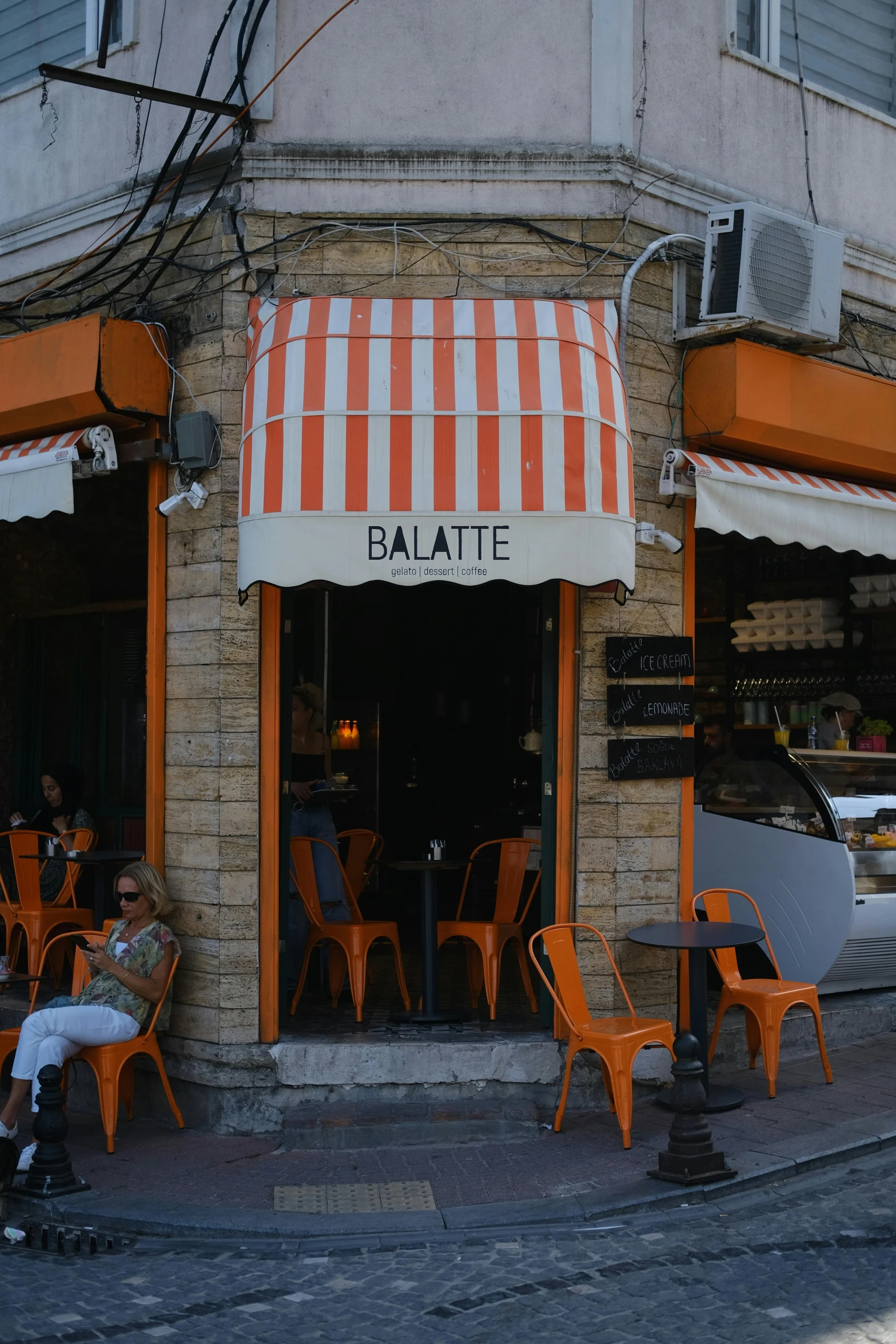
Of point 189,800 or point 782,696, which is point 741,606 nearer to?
point 782,696

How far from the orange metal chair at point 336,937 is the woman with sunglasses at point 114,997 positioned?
113 centimetres

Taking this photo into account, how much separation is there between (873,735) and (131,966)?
22.6 feet

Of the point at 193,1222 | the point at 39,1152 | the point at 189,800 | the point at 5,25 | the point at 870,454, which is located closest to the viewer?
the point at 193,1222

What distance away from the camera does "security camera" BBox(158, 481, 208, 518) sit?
23.9ft

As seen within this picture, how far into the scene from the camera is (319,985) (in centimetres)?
902

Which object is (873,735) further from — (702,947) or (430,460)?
(430,460)

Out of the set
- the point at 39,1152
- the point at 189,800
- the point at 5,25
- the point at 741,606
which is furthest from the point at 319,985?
the point at 5,25

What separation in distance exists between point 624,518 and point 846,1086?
348 cm

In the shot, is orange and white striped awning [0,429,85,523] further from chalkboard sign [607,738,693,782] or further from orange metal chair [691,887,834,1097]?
orange metal chair [691,887,834,1097]

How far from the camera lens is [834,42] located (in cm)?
942

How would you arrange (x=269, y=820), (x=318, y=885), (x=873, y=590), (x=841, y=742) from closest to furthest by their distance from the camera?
(x=269, y=820), (x=318, y=885), (x=841, y=742), (x=873, y=590)

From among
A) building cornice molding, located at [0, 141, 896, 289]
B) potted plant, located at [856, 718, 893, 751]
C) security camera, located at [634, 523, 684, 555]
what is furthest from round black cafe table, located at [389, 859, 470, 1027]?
potted plant, located at [856, 718, 893, 751]

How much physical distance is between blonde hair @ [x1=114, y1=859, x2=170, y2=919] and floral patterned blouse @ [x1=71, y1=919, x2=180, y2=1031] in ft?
0.25

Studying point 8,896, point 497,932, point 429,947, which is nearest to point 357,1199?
point 429,947
